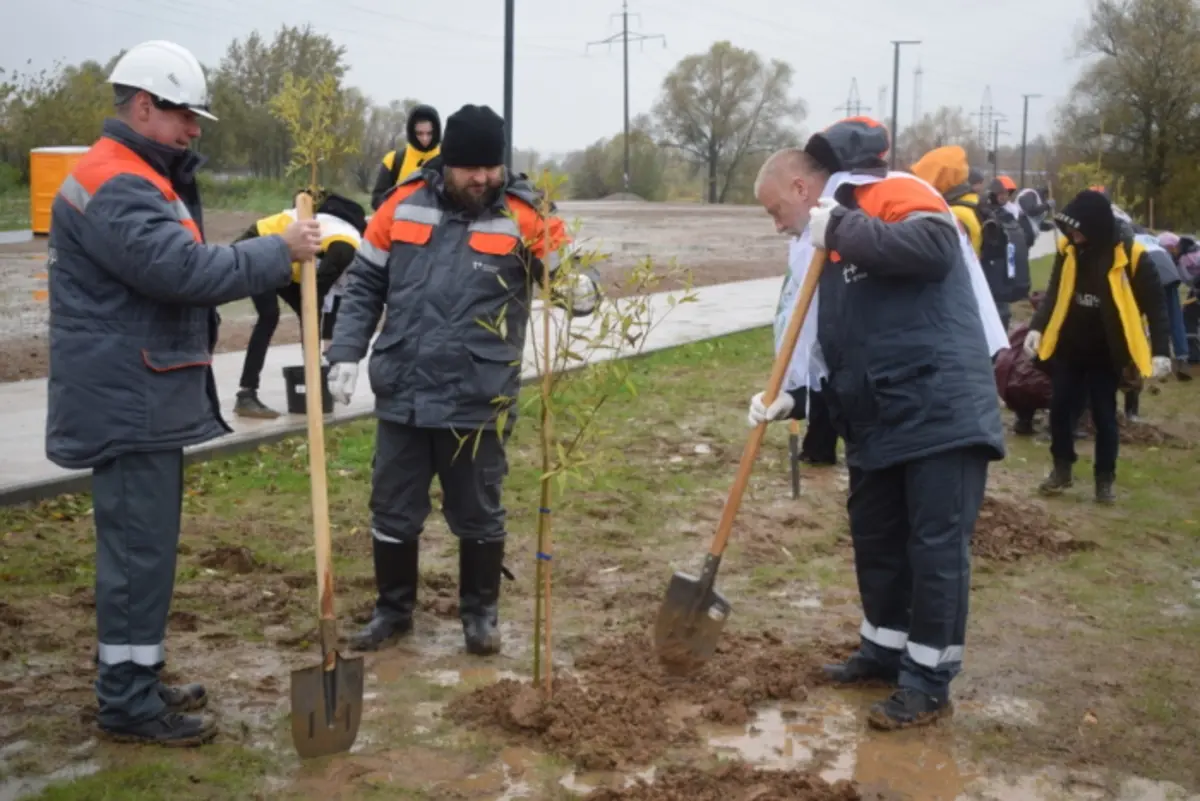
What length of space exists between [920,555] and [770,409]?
71 cm

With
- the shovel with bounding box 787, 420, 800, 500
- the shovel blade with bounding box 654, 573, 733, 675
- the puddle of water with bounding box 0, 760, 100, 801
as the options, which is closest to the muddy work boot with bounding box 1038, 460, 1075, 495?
the shovel with bounding box 787, 420, 800, 500

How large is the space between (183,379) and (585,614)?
7.02 ft

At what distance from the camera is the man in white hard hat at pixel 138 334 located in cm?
411

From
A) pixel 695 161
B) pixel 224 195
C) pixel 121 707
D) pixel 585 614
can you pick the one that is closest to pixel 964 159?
pixel 585 614

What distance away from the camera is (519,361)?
16.8 ft

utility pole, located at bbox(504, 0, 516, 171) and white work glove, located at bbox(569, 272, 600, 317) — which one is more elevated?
utility pole, located at bbox(504, 0, 516, 171)

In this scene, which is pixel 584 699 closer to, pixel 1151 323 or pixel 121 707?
pixel 121 707


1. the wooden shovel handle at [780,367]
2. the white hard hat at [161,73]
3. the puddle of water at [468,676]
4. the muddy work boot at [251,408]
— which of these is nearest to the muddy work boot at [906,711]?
the wooden shovel handle at [780,367]

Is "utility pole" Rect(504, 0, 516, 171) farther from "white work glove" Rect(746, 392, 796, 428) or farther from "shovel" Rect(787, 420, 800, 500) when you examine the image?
"white work glove" Rect(746, 392, 796, 428)

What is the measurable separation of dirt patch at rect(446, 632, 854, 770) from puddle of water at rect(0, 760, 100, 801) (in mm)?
1127

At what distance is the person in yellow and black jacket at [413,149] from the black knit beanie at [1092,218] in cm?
490

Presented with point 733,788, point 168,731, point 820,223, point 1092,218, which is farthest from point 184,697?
point 1092,218

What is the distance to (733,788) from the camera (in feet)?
13.5

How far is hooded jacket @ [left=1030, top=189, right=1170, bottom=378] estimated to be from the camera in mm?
7984
